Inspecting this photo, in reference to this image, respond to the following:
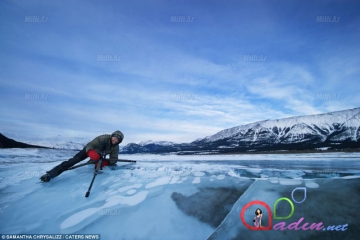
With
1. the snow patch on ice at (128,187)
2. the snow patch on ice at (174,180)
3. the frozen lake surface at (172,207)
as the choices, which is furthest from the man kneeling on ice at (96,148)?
the snow patch on ice at (174,180)

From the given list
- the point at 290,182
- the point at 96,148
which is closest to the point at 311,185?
the point at 290,182

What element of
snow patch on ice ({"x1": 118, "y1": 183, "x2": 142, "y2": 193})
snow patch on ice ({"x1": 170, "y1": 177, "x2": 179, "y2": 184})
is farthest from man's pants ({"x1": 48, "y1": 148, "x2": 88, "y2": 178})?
snow patch on ice ({"x1": 170, "y1": 177, "x2": 179, "y2": 184})

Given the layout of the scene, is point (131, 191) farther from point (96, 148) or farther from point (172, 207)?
point (96, 148)

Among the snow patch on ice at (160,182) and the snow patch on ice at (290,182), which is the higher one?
the snow patch on ice at (290,182)

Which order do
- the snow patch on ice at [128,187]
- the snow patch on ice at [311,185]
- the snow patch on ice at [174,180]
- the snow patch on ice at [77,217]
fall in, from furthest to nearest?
the snow patch on ice at [174,180], the snow patch on ice at [128,187], the snow patch on ice at [311,185], the snow patch on ice at [77,217]

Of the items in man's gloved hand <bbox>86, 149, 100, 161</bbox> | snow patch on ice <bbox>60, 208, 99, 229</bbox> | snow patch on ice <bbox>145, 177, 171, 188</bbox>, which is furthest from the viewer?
man's gloved hand <bbox>86, 149, 100, 161</bbox>

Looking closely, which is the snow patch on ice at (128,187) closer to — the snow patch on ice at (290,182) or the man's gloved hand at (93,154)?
the man's gloved hand at (93,154)

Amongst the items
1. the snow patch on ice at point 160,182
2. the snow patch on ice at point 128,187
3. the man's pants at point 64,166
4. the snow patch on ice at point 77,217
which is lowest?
the snow patch on ice at point 77,217

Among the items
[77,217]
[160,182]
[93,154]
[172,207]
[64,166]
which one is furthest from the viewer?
[64,166]

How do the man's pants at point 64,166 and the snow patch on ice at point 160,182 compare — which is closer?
the snow patch on ice at point 160,182

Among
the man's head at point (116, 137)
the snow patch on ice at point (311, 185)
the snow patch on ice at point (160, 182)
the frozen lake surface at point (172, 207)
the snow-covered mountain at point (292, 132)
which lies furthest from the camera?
the snow-covered mountain at point (292, 132)

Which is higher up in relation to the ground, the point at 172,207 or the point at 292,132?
the point at 292,132

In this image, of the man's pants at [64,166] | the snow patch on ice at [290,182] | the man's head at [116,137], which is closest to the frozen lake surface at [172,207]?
the snow patch on ice at [290,182]

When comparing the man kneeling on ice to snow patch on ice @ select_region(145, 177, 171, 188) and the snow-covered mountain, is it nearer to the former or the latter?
snow patch on ice @ select_region(145, 177, 171, 188)
